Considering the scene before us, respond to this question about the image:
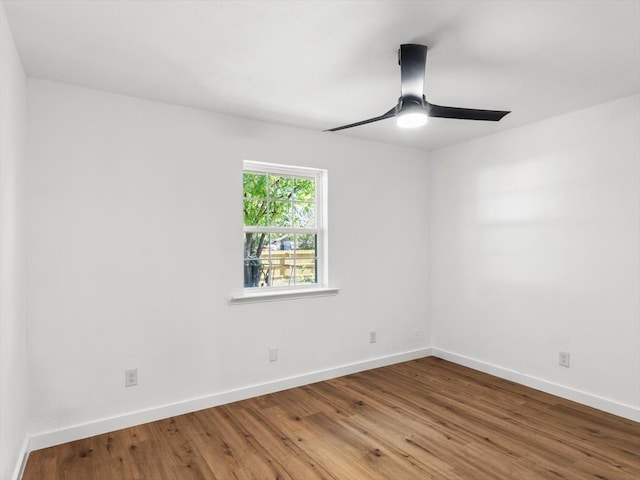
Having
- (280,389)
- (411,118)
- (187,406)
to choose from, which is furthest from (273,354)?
(411,118)

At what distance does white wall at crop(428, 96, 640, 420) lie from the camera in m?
3.05

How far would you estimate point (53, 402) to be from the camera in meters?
2.64

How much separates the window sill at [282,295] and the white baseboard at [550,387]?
161 centimetres

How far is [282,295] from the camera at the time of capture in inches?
142

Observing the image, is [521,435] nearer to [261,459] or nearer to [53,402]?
[261,459]

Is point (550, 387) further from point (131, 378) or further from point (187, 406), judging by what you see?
point (131, 378)

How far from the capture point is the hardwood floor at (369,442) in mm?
2318

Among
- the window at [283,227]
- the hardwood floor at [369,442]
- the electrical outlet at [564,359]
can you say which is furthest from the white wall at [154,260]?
the electrical outlet at [564,359]

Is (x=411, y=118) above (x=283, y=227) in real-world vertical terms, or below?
above

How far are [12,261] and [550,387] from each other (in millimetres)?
4073

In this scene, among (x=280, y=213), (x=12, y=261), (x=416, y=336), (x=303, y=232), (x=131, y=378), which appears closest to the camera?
(x=12, y=261)

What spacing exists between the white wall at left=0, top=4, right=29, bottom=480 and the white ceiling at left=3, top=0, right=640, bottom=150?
243mm

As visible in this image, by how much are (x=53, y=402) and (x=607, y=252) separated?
418cm

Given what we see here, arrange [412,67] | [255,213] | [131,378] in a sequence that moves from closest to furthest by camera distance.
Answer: [412,67] < [131,378] < [255,213]
